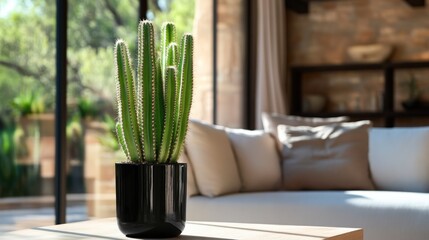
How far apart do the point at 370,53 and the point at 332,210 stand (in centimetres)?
327

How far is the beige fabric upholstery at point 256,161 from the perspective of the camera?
15.7 ft

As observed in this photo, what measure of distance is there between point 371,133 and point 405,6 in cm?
243

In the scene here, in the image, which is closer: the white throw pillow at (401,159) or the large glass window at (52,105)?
the large glass window at (52,105)

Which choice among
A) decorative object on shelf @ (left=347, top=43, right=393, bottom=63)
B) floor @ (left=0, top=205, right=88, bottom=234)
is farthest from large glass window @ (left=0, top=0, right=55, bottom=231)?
decorative object on shelf @ (left=347, top=43, right=393, bottom=63)

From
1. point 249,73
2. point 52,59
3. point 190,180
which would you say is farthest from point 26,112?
point 249,73

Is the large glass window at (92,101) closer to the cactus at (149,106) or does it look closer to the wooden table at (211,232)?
the wooden table at (211,232)

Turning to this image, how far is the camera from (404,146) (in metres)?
4.82

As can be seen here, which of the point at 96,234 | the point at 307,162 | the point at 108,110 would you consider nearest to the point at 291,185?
the point at 307,162

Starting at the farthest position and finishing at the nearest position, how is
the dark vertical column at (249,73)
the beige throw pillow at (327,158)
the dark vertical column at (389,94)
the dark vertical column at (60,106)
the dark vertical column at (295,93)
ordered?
1. the dark vertical column at (295,93)
2. the dark vertical column at (249,73)
3. the dark vertical column at (389,94)
4. the beige throw pillow at (327,158)
5. the dark vertical column at (60,106)

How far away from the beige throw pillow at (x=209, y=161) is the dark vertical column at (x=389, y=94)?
2.81 metres

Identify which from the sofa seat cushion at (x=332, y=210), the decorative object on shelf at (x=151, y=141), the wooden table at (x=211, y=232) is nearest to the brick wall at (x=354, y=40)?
the sofa seat cushion at (x=332, y=210)

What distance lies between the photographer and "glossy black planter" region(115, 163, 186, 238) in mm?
2525

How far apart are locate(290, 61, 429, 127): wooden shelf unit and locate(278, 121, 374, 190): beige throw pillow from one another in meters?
2.02

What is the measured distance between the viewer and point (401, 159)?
4.80m
